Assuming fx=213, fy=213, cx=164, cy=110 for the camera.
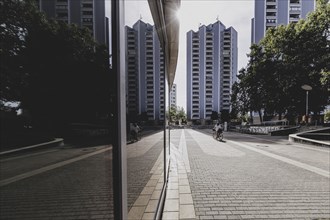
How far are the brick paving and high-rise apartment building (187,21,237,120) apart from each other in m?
92.7

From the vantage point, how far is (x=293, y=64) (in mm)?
21922

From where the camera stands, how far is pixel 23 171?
53 centimetres

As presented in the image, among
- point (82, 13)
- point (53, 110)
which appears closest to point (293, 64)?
point (82, 13)

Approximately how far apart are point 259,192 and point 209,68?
100m

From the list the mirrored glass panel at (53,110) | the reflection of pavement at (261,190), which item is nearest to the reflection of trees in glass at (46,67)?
the mirrored glass panel at (53,110)

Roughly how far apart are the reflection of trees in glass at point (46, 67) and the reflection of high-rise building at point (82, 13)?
23mm

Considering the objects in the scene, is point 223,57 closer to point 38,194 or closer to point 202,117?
point 202,117

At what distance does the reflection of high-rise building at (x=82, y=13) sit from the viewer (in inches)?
22.1

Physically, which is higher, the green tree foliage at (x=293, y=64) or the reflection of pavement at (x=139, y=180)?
the green tree foliage at (x=293, y=64)

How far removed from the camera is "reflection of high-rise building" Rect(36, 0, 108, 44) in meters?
0.56

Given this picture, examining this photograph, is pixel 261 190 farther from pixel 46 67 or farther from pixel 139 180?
pixel 46 67

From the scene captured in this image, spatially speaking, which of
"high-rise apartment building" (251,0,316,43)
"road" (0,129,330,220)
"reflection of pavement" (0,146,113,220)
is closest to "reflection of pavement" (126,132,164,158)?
"road" (0,129,330,220)

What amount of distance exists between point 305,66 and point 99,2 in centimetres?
2522

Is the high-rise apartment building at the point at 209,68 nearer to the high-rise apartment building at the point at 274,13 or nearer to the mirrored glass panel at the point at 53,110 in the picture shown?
the high-rise apartment building at the point at 274,13
